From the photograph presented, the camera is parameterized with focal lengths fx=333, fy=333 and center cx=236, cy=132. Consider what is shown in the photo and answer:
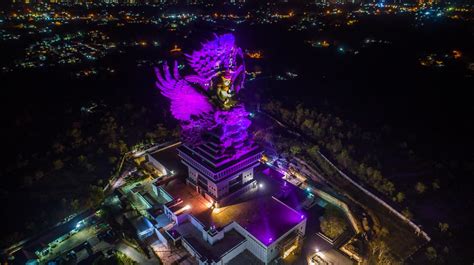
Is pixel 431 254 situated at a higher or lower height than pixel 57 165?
lower

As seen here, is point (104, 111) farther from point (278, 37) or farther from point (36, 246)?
point (278, 37)

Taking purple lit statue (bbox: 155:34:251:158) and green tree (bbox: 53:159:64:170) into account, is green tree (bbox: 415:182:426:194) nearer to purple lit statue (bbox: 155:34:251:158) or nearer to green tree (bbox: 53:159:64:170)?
purple lit statue (bbox: 155:34:251:158)

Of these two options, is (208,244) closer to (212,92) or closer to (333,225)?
(333,225)

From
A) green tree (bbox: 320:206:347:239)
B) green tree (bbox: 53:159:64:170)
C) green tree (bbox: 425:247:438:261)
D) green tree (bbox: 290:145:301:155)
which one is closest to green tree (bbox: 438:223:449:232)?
green tree (bbox: 425:247:438:261)

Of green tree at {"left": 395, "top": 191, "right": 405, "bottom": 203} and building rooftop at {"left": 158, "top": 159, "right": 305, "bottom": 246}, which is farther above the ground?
building rooftop at {"left": 158, "top": 159, "right": 305, "bottom": 246}

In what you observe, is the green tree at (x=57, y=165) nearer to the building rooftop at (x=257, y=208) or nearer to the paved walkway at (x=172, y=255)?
the building rooftop at (x=257, y=208)

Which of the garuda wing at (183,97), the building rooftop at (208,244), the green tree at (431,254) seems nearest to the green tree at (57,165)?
the building rooftop at (208,244)

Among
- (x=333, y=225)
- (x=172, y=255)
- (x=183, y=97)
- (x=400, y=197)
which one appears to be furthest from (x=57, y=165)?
(x=400, y=197)

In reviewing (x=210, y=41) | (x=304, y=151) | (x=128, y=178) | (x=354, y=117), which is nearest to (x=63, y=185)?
(x=128, y=178)
